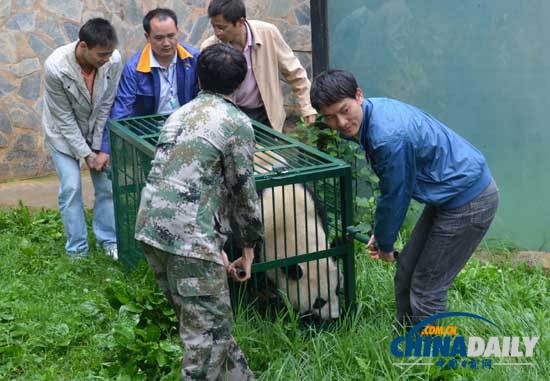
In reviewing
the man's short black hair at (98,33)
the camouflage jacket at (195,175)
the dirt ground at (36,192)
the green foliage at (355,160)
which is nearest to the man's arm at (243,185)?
the camouflage jacket at (195,175)

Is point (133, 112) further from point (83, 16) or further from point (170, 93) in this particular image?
point (83, 16)

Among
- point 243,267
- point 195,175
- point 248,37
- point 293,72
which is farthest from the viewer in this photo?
point 293,72

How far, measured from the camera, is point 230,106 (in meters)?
3.46

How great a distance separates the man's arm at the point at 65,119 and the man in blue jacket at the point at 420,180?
2348 mm

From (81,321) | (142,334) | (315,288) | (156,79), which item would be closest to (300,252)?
(315,288)

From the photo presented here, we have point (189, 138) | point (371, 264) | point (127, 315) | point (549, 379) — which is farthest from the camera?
point (371, 264)

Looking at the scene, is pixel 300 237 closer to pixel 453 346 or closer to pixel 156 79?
pixel 453 346

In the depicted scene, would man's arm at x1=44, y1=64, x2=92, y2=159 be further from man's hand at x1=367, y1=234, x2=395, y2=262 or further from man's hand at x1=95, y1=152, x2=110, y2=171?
man's hand at x1=367, y1=234, x2=395, y2=262

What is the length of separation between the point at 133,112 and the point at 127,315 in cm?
171

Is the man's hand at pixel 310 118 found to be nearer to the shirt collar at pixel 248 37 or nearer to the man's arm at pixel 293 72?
the man's arm at pixel 293 72

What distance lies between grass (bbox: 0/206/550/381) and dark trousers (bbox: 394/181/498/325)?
0.90 feet

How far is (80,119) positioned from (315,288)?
2.22 meters

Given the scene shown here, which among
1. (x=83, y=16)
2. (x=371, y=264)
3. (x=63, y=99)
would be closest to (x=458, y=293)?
(x=371, y=264)

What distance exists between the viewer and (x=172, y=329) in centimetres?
427
